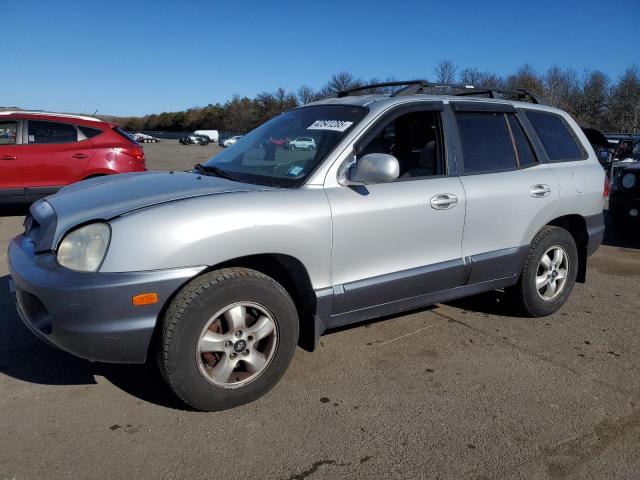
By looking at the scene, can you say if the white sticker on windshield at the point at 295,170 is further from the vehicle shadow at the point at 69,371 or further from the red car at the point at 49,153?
the red car at the point at 49,153

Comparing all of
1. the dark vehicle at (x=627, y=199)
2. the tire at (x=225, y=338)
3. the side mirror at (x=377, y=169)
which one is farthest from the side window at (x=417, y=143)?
the dark vehicle at (x=627, y=199)

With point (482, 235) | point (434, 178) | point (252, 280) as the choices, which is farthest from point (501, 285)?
point (252, 280)

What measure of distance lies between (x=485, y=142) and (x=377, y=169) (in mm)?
1383

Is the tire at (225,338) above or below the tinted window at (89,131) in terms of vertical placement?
below

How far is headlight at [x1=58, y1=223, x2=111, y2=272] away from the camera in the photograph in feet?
8.43

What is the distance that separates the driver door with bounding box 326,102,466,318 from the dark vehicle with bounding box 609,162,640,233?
5.17 meters

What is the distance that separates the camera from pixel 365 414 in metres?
2.96

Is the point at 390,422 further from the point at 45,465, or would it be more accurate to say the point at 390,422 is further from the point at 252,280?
the point at 45,465

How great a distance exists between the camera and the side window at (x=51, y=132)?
326 inches

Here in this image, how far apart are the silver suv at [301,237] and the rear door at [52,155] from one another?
5.26 meters

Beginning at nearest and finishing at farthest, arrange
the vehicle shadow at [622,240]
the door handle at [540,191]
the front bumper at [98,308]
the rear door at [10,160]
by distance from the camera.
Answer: the front bumper at [98,308] < the door handle at [540,191] < the vehicle shadow at [622,240] < the rear door at [10,160]

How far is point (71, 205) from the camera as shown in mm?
3010

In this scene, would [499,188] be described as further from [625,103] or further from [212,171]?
[625,103]

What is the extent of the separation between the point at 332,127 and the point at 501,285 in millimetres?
1837
